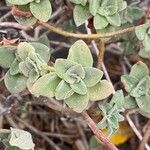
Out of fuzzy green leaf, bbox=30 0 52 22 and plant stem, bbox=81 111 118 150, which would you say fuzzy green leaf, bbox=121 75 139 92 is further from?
fuzzy green leaf, bbox=30 0 52 22

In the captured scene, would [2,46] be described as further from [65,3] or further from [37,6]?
[65,3]

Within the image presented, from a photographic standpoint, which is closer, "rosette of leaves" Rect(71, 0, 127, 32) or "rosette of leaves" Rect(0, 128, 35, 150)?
"rosette of leaves" Rect(0, 128, 35, 150)

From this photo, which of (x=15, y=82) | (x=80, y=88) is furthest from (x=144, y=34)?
(x=15, y=82)

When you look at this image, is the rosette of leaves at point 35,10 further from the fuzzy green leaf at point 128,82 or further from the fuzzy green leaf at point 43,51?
the fuzzy green leaf at point 128,82

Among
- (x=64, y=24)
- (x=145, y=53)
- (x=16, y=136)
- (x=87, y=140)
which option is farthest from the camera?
(x=87, y=140)

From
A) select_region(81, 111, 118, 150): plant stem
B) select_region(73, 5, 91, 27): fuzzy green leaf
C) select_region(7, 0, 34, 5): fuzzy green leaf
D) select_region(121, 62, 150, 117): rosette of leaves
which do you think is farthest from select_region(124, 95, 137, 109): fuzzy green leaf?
select_region(7, 0, 34, 5): fuzzy green leaf

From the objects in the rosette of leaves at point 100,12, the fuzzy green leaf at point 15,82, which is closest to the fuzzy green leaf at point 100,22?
the rosette of leaves at point 100,12

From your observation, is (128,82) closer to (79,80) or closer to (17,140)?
(79,80)

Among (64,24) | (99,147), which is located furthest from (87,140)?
(64,24)
